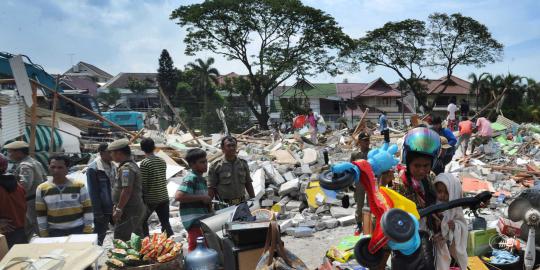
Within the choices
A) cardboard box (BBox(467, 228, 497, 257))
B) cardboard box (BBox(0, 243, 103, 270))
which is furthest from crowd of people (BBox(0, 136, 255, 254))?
cardboard box (BBox(467, 228, 497, 257))

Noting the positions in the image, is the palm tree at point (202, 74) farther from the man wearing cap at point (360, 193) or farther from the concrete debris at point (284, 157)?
the man wearing cap at point (360, 193)

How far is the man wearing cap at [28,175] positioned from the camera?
450 centimetres

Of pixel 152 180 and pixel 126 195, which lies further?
pixel 152 180

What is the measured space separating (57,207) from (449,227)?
3609mm

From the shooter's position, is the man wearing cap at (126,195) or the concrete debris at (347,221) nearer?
the man wearing cap at (126,195)

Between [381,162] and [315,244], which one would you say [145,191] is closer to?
[315,244]

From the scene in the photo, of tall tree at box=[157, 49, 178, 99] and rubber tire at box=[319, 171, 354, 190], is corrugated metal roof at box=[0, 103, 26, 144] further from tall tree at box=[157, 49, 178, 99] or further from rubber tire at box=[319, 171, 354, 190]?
tall tree at box=[157, 49, 178, 99]

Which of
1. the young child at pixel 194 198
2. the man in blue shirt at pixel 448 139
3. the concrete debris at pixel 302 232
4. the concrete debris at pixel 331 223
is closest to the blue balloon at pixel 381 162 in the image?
the young child at pixel 194 198

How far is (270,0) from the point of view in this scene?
31.2 metres

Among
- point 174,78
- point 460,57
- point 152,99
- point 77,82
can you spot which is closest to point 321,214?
point 460,57

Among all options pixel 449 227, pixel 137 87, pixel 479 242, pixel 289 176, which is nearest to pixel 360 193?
pixel 479 242

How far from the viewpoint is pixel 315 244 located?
6242mm

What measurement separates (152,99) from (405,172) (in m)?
60.8

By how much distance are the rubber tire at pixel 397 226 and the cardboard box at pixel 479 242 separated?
298 centimetres
